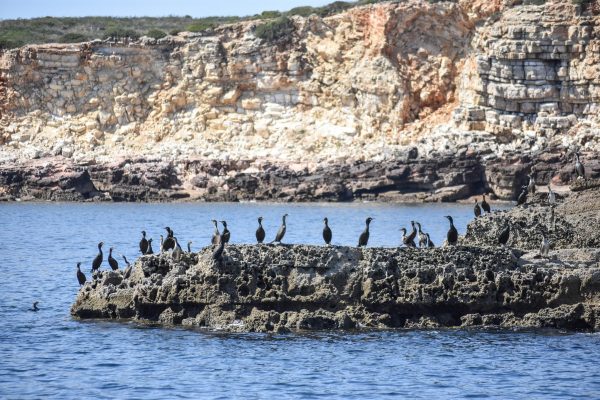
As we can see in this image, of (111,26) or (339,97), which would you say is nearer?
(339,97)

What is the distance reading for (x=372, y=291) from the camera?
22.8m

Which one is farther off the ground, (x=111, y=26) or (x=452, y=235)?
(x=111, y=26)

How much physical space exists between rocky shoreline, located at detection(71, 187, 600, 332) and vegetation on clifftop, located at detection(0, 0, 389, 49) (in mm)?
51757

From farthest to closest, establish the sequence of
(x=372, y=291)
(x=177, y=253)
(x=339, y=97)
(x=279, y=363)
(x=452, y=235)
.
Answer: (x=339, y=97) → (x=452, y=235) → (x=177, y=253) → (x=372, y=291) → (x=279, y=363)

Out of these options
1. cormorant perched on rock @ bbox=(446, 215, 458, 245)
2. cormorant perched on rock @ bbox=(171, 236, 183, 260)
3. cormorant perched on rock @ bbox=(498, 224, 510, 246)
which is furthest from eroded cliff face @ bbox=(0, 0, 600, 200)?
cormorant perched on rock @ bbox=(171, 236, 183, 260)

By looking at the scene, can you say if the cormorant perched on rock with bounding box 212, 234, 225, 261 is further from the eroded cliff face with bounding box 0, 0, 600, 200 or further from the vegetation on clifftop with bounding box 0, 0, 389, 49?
the vegetation on clifftop with bounding box 0, 0, 389, 49

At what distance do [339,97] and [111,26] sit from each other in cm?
2682

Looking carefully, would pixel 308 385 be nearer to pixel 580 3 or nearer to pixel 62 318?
pixel 62 318

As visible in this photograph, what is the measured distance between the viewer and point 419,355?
2080cm

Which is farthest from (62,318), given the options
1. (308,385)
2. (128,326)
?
(308,385)

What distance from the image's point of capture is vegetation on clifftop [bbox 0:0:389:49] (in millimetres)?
76750

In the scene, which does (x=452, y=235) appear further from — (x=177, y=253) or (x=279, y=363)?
(x=279, y=363)

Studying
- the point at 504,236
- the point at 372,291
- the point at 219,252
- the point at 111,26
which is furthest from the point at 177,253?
the point at 111,26

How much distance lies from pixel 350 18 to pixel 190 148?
531 inches
